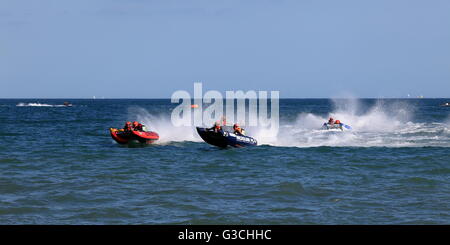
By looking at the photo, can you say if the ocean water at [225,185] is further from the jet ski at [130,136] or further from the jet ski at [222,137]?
the jet ski at [130,136]

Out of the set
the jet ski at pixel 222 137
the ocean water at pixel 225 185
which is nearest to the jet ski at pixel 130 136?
the ocean water at pixel 225 185

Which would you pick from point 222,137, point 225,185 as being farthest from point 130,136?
point 225,185

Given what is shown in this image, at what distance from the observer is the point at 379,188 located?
52.5 feet

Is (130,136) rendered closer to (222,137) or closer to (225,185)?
(222,137)

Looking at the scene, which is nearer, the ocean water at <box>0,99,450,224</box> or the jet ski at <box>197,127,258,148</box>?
the ocean water at <box>0,99,450,224</box>

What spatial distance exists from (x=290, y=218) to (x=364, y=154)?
14.0 m

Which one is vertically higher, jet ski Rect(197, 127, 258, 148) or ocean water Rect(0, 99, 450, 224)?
jet ski Rect(197, 127, 258, 148)

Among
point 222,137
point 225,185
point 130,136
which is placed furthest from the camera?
point 130,136

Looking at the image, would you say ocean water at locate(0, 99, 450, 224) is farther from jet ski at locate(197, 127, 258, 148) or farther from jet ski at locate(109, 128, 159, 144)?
jet ski at locate(109, 128, 159, 144)

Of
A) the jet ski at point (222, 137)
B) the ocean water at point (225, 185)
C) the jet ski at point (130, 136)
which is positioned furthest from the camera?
the jet ski at point (130, 136)

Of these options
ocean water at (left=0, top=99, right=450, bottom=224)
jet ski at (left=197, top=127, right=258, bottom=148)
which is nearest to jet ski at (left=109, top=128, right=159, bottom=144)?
ocean water at (left=0, top=99, right=450, bottom=224)

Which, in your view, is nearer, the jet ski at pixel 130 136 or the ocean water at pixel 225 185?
the ocean water at pixel 225 185
